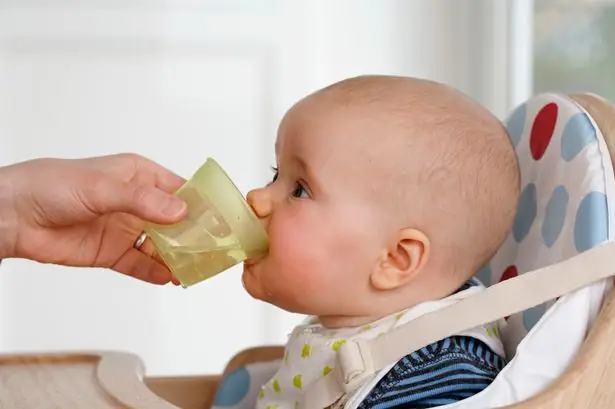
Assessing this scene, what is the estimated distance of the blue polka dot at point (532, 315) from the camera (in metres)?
0.88

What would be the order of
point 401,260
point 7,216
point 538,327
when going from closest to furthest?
point 538,327, point 401,260, point 7,216

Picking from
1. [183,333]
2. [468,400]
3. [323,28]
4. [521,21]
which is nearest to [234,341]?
[183,333]

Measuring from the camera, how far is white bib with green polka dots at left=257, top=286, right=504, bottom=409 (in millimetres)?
894

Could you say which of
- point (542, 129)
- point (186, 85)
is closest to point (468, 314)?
point (542, 129)

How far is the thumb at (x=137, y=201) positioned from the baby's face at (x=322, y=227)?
0.09m

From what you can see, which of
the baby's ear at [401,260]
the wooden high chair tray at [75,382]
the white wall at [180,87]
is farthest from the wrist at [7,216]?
the white wall at [180,87]

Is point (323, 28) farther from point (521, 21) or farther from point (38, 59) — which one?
point (38, 59)

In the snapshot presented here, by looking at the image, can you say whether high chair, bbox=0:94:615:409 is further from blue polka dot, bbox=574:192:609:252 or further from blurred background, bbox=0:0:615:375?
blurred background, bbox=0:0:615:375

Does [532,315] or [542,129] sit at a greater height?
[542,129]

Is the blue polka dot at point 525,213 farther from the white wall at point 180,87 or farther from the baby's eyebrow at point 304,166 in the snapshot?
the white wall at point 180,87

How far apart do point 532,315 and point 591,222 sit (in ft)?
0.38

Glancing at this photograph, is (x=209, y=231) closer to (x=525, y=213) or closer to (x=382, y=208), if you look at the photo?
(x=382, y=208)

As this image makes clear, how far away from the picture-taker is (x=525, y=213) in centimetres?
99

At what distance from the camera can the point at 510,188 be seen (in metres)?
0.92
